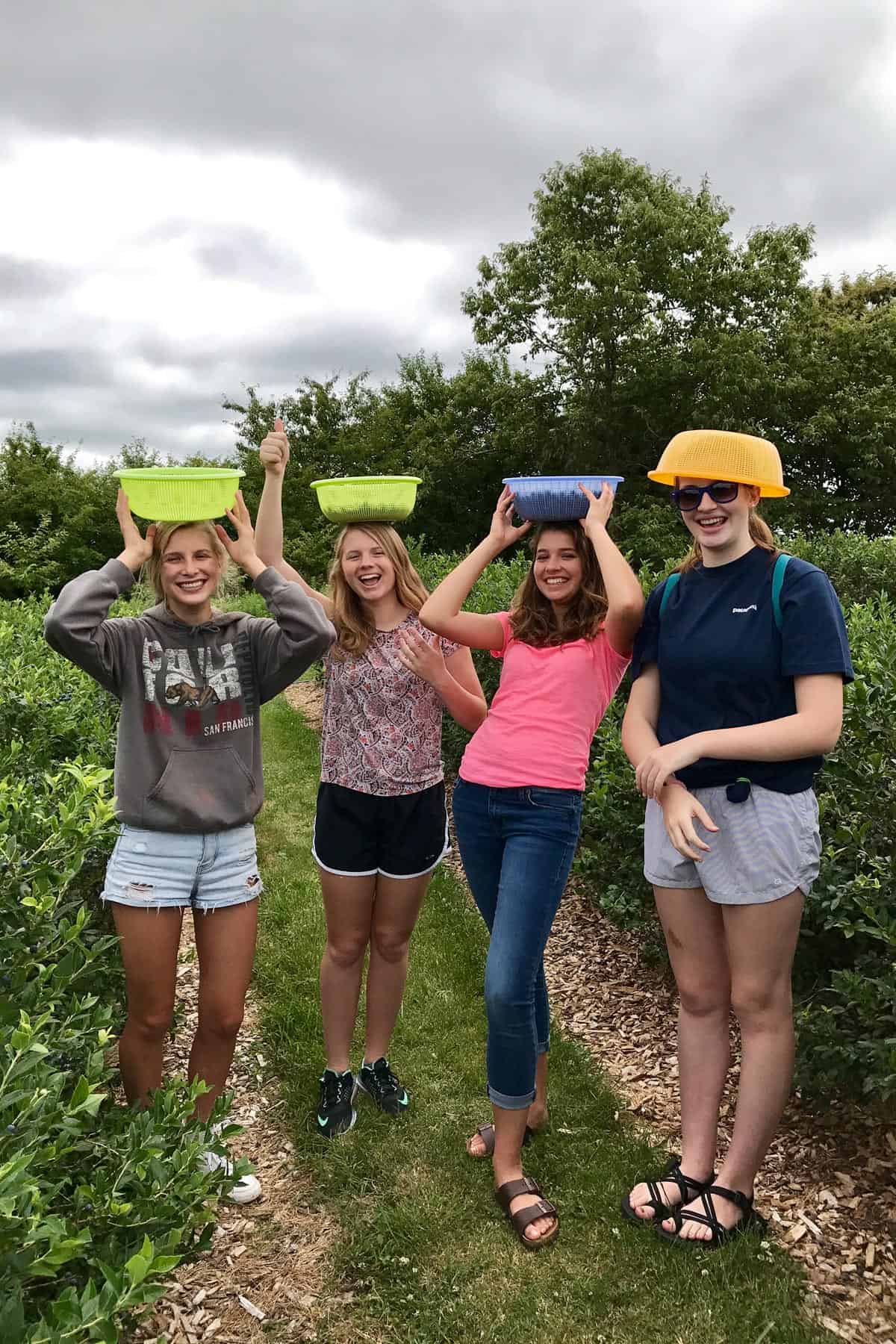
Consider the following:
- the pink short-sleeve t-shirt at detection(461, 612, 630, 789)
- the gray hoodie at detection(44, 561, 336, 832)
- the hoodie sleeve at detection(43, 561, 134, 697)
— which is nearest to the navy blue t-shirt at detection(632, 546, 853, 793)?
the pink short-sleeve t-shirt at detection(461, 612, 630, 789)

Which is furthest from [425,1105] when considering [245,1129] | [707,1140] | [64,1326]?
[64,1326]

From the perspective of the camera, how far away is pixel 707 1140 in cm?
275

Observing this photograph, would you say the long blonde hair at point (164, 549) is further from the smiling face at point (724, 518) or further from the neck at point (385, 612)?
the smiling face at point (724, 518)

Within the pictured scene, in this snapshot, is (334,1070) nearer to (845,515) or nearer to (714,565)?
(714,565)

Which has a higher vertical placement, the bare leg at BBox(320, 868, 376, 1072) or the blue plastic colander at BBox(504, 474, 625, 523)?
the blue plastic colander at BBox(504, 474, 625, 523)

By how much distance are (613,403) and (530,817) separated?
74.9 feet

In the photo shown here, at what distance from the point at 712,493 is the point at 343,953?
1943mm

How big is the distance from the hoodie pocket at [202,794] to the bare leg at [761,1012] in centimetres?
140

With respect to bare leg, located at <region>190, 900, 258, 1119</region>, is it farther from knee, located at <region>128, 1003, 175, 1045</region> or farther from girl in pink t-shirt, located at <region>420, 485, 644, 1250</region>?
girl in pink t-shirt, located at <region>420, 485, 644, 1250</region>

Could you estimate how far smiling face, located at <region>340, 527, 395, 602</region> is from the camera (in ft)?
10.2

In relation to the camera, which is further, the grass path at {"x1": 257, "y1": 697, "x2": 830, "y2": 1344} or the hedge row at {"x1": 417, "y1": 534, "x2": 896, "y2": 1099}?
the hedge row at {"x1": 417, "y1": 534, "x2": 896, "y2": 1099}

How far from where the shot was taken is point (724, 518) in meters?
2.48

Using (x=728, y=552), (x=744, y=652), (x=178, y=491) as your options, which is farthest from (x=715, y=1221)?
(x=178, y=491)

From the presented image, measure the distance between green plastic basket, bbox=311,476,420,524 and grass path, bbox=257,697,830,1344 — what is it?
216 cm
